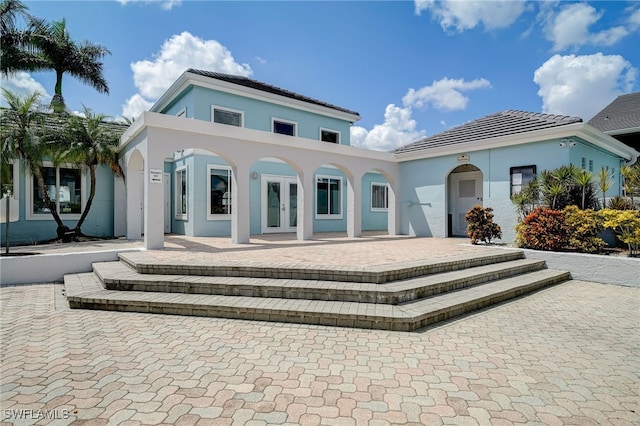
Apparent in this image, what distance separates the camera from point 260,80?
55.2 ft

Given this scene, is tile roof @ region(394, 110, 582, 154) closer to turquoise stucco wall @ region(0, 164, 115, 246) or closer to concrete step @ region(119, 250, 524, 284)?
concrete step @ region(119, 250, 524, 284)

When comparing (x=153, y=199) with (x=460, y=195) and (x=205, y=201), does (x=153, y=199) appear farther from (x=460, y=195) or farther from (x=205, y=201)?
(x=460, y=195)

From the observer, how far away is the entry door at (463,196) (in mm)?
13406

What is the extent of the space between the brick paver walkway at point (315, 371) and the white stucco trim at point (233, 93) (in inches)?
385

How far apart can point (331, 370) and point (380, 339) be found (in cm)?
105

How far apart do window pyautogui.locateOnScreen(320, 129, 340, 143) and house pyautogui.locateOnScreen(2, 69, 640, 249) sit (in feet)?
0.21

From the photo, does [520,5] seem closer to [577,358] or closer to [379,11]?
[379,11]

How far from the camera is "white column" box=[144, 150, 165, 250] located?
27.1 feet

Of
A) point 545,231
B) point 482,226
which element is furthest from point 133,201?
point 545,231

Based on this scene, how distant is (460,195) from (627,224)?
257 inches

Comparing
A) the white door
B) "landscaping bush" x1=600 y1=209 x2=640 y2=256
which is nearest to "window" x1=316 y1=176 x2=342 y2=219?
the white door

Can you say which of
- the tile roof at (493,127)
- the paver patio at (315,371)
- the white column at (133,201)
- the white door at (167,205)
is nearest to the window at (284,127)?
the tile roof at (493,127)

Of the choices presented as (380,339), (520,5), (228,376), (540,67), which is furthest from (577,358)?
(540,67)

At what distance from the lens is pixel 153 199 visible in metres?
8.33
